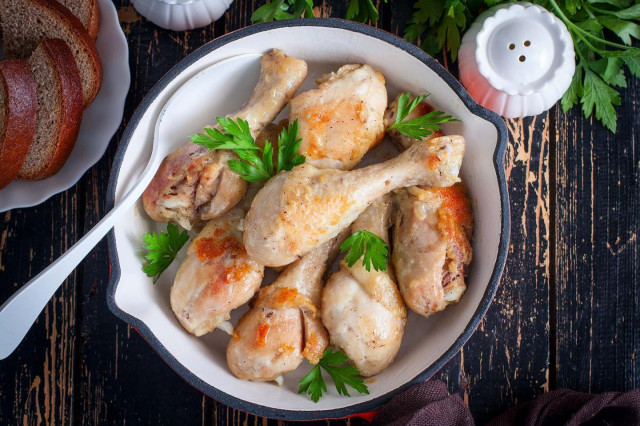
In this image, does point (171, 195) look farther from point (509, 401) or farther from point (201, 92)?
point (509, 401)

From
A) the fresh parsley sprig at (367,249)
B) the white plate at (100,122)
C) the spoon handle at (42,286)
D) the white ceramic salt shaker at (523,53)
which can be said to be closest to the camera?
the spoon handle at (42,286)

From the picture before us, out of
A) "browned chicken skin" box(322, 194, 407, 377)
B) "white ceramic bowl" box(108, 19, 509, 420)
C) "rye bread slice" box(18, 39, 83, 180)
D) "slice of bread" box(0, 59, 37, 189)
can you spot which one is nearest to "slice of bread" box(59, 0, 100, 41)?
"rye bread slice" box(18, 39, 83, 180)

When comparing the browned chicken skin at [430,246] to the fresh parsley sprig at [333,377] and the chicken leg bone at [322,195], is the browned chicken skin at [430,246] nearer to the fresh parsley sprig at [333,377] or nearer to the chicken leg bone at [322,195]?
the chicken leg bone at [322,195]

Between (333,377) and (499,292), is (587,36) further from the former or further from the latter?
(333,377)

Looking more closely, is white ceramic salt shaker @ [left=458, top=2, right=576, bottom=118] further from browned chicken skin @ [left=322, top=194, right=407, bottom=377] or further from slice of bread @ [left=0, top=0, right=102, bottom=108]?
slice of bread @ [left=0, top=0, right=102, bottom=108]

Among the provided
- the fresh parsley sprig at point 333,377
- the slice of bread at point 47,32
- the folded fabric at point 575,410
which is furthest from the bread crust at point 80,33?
the folded fabric at point 575,410

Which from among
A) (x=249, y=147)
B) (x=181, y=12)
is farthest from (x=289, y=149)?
(x=181, y=12)
